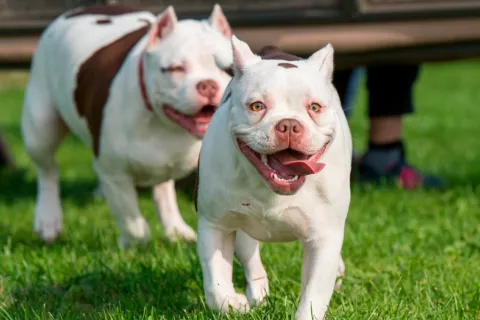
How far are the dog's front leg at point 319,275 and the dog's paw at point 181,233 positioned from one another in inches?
77.1

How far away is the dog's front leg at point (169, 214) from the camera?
543 cm

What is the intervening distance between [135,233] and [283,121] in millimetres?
2359

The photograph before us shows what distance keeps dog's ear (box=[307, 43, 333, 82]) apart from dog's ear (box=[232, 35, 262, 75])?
0.64ft

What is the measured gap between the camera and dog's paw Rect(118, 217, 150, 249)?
5.16 m

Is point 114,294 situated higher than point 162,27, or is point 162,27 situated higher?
point 162,27

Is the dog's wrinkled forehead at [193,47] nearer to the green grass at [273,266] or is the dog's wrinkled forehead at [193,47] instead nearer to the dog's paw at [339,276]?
the green grass at [273,266]

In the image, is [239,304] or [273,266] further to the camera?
[273,266]

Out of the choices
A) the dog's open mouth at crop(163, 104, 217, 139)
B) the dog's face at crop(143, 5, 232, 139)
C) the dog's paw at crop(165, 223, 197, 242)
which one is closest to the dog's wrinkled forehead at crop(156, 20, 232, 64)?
the dog's face at crop(143, 5, 232, 139)

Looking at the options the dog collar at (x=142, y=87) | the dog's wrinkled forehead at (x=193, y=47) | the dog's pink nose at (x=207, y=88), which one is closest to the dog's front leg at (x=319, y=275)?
the dog's pink nose at (x=207, y=88)

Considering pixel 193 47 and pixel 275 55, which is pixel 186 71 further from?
pixel 275 55

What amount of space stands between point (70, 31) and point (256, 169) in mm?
2760

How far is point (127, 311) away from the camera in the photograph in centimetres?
352

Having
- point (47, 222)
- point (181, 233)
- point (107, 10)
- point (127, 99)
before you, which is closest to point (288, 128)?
point (127, 99)

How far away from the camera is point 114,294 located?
4.09m
